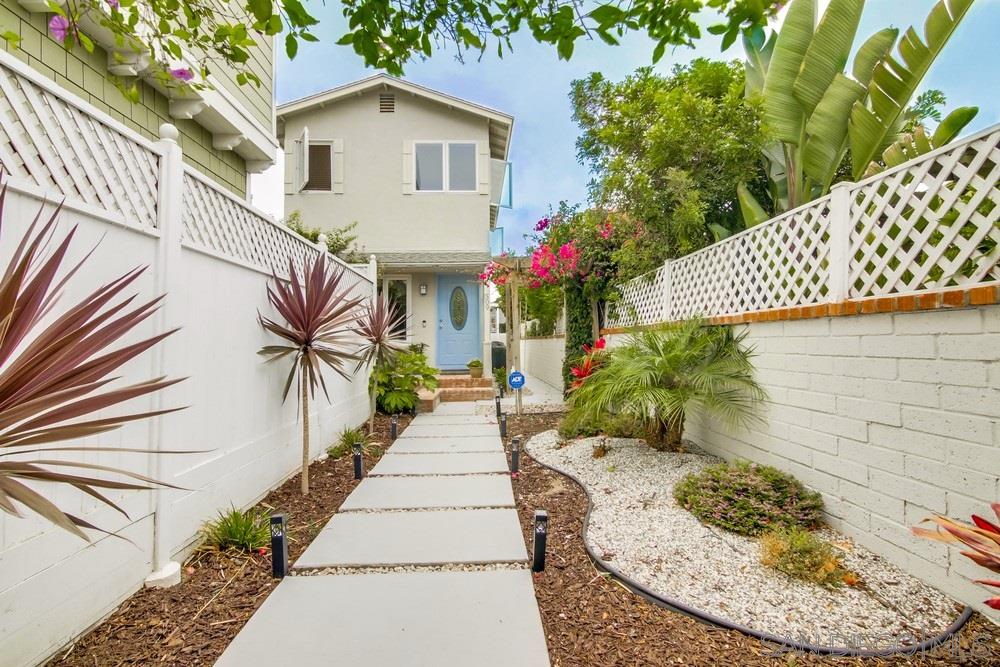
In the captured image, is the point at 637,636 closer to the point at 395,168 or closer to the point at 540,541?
the point at 540,541

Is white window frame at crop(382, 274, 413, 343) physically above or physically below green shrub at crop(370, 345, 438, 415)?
above

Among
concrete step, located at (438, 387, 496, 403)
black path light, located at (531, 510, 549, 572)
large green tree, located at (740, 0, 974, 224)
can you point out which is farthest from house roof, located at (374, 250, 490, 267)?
black path light, located at (531, 510, 549, 572)

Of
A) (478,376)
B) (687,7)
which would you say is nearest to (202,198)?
(687,7)

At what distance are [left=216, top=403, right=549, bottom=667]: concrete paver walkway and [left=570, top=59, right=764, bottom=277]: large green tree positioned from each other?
11.7ft

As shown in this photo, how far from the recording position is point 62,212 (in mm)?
2025

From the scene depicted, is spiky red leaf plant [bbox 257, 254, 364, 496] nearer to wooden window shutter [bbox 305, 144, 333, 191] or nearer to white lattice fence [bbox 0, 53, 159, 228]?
white lattice fence [bbox 0, 53, 159, 228]

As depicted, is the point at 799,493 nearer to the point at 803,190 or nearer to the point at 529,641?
the point at 529,641

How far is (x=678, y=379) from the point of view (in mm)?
4211

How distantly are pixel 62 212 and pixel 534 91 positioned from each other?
1103cm

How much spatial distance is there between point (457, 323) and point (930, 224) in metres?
9.48

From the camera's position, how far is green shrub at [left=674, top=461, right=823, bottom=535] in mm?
2988

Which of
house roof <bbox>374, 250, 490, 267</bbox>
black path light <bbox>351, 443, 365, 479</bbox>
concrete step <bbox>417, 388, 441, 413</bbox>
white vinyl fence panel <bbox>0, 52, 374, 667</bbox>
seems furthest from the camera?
house roof <bbox>374, 250, 490, 267</bbox>

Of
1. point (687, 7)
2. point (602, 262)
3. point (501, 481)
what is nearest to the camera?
point (687, 7)

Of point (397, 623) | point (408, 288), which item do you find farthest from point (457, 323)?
point (397, 623)
